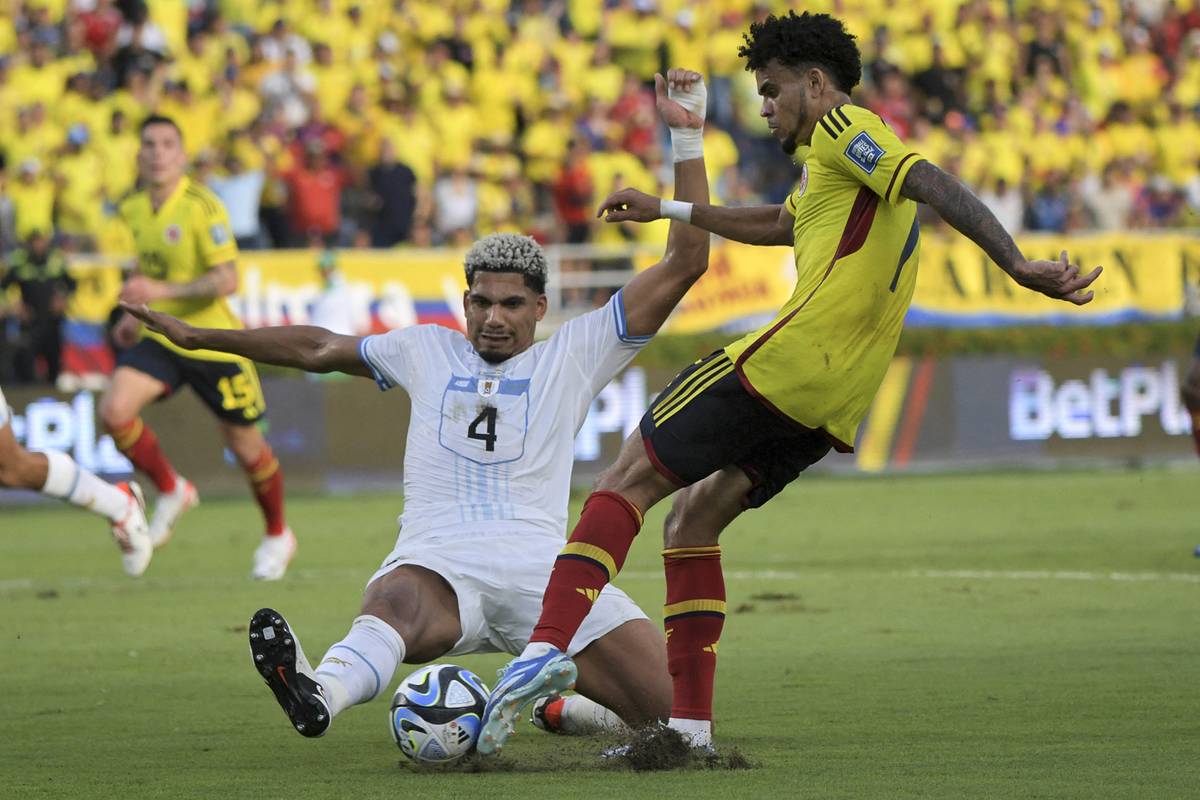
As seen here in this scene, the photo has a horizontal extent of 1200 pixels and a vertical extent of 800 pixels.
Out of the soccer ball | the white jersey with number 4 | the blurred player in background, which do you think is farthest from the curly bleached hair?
the blurred player in background

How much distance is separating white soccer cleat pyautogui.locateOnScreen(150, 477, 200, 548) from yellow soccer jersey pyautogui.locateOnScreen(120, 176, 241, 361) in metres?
0.93

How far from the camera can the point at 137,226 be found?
38.8ft

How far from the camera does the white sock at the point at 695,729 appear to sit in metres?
5.82

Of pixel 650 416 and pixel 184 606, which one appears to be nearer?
pixel 650 416

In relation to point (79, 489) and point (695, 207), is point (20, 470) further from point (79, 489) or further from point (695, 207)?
point (695, 207)

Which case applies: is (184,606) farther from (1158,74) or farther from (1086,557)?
(1158,74)

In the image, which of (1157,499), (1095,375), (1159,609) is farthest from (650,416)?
(1095,375)

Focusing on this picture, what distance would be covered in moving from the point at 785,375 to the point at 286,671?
→ 170 centimetres

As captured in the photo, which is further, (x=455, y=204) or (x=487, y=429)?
(x=455, y=204)

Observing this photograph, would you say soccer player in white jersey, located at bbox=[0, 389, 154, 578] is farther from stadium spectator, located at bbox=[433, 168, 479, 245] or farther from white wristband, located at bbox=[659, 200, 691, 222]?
stadium spectator, located at bbox=[433, 168, 479, 245]

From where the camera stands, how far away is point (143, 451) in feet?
39.0

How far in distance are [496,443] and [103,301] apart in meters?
12.7

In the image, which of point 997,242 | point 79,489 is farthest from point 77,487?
point 997,242

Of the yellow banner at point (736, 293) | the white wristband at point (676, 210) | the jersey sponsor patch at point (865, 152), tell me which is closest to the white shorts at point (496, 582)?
the white wristband at point (676, 210)
